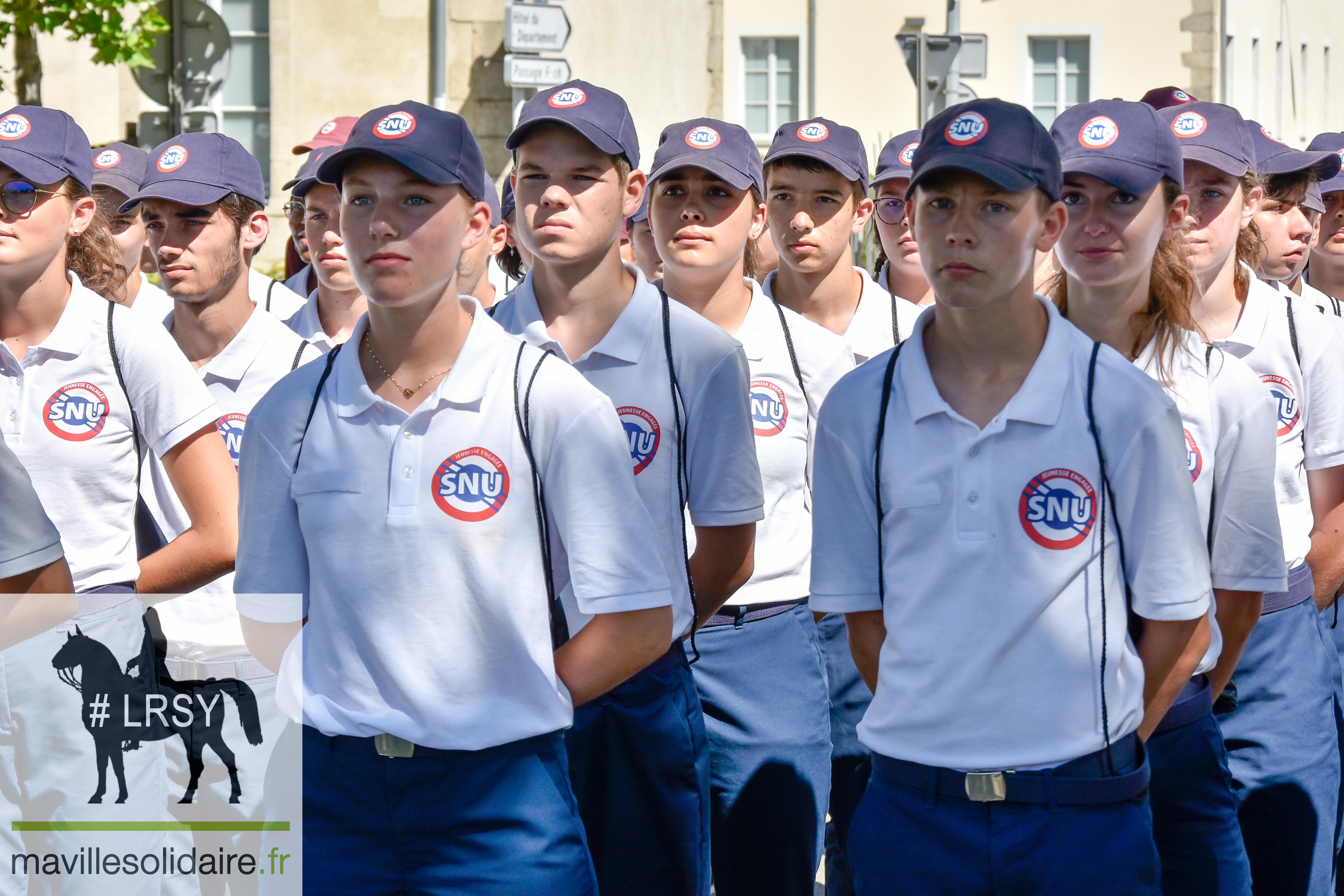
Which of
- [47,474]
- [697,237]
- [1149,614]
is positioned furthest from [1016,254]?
[47,474]

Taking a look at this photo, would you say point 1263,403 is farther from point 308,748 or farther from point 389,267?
point 308,748

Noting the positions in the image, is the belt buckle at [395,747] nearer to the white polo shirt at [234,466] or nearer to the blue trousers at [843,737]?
the white polo shirt at [234,466]

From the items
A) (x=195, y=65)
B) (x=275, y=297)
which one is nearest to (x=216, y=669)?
(x=275, y=297)

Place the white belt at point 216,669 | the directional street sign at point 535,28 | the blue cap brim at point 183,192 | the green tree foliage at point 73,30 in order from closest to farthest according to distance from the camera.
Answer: the white belt at point 216,669 < the blue cap brim at point 183,192 < the green tree foliage at point 73,30 < the directional street sign at point 535,28

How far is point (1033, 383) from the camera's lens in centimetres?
367

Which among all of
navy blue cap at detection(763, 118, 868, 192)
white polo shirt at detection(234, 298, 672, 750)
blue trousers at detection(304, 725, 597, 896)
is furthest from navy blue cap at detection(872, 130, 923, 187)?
blue trousers at detection(304, 725, 597, 896)

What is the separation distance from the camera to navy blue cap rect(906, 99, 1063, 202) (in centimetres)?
371

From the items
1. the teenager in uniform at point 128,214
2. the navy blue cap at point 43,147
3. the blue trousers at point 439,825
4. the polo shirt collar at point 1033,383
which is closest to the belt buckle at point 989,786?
the polo shirt collar at point 1033,383

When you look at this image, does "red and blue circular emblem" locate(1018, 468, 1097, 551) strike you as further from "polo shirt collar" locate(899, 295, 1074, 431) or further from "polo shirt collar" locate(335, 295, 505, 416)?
"polo shirt collar" locate(335, 295, 505, 416)

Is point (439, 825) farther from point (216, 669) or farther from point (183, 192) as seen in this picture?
point (183, 192)

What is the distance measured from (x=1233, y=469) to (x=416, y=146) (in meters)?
2.09

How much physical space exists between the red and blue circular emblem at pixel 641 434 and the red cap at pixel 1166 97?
9.01 ft

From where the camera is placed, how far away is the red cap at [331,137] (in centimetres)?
750

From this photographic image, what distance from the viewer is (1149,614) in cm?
369
